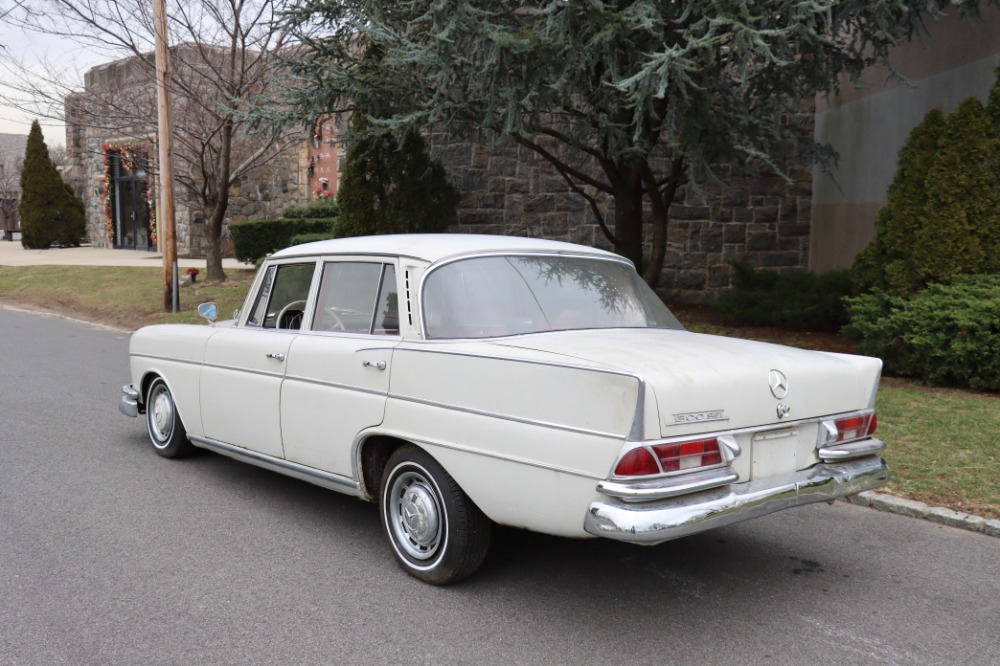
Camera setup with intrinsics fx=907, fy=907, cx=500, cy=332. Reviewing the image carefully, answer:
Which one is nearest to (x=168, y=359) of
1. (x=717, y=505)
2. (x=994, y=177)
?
(x=717, y=505)

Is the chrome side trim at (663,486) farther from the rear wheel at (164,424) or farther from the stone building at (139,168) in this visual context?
the stone building at (139,168)

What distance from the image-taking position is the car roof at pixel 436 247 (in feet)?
15.2

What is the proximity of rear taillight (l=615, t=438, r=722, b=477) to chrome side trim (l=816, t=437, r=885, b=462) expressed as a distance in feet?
2.35

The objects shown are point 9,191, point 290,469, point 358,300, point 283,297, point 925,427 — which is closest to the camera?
point 358,300

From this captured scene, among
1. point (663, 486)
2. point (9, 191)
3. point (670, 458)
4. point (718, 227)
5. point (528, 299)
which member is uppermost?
point (9, 191)

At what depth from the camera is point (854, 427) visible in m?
4.28

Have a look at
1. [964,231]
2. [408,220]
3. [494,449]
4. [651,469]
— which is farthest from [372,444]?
[408,220]

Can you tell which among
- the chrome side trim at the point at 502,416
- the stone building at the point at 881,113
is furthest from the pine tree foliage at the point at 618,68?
the chrome side trim at the point at 502,416

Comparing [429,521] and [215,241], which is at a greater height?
[215,241]

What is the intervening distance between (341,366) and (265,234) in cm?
1748

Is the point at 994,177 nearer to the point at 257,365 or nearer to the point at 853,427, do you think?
the point at 853,427

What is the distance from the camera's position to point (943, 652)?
363 cm

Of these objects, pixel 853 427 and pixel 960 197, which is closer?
pixel 853 427

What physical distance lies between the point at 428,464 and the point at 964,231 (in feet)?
23.7
